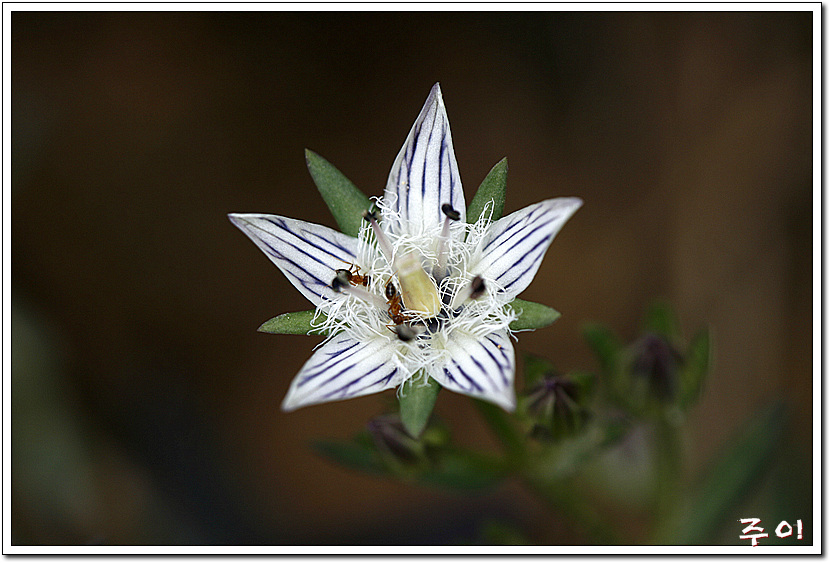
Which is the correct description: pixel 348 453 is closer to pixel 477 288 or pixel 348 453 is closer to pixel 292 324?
pixel 292 324

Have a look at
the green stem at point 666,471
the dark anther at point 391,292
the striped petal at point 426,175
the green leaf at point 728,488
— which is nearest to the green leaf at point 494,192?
the striped petal at point 426,175

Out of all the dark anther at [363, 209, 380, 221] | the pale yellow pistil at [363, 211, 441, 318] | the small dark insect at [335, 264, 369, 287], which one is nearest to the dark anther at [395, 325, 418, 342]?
the pale yellow pistil at [363, 211, 441, 318]

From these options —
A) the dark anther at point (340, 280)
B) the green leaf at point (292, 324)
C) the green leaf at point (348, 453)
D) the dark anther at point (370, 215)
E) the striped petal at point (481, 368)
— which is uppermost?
the dark anther at point (370, 215)

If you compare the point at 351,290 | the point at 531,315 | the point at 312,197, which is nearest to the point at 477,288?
the point at 531,315

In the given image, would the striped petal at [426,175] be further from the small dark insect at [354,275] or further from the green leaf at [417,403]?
the green leaf at [417,403]

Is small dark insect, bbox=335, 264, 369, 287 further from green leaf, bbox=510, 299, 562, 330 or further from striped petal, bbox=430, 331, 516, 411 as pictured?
green leaf, bbox=510, 299, 562, 330

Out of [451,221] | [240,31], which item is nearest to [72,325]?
[240,31]
